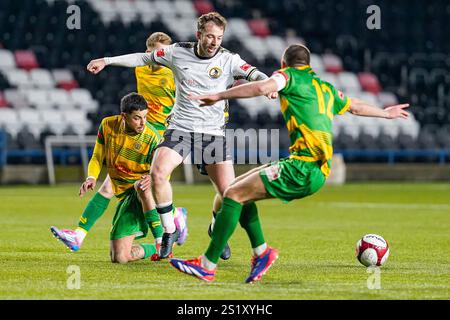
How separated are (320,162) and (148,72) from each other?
151 inches

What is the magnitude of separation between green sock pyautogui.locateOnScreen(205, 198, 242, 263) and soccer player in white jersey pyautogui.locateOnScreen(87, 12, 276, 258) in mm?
1619

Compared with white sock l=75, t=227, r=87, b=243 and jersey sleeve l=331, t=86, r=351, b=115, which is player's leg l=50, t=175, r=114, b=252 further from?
jersey sleeve l=331, t=86, r=351, b=115

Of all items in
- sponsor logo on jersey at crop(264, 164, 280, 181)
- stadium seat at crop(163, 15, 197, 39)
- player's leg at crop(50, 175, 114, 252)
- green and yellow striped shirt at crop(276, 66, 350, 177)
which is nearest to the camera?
sponsor logo on jersey at crop(264, 164, 280, 181)

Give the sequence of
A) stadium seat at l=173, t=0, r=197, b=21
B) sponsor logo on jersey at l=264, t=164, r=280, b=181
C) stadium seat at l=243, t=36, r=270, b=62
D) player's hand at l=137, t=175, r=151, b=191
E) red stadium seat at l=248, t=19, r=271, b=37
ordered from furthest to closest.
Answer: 1. red stadium seat at l=248, t=19, r=271, b=37
2. stadium seat at l=243, t=36, r=270, b=62
3. stadium seat at l=173, t=0, r=197, b=21
4. player's hand at l=137, t=175, r=151, b=191
5. sponsor logo on jersey at l=264, t=164, r=280, b=181

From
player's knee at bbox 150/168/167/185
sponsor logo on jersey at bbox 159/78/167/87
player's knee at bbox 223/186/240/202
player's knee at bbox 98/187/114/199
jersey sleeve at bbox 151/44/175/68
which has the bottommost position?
player's knee at bbox 98/187/114/199

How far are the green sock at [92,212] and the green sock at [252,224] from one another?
2327mm

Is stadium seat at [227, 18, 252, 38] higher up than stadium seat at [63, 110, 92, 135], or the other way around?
stadium seat at [227, 18, 252, 38]

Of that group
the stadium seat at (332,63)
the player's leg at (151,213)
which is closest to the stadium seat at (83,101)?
the stadium seat at (332,63)

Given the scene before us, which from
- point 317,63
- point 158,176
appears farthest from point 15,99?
point 158,176

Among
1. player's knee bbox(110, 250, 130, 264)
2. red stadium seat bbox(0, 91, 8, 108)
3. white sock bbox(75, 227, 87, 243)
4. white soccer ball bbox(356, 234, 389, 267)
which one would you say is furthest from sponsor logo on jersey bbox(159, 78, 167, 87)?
red stadium seat bbox(0, 91, 8, 108)

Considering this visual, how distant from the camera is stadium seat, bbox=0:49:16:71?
26609 mm
